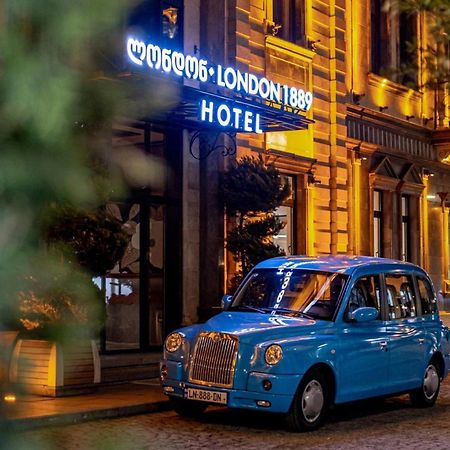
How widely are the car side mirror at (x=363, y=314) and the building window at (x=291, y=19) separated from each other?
11.5 m

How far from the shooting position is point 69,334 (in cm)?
160

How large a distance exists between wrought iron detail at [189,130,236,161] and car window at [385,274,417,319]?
656 centimetres

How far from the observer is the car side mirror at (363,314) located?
37.7 ft

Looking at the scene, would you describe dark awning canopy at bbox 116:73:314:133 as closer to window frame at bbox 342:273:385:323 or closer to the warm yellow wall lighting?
window frame at bbox 342:273:385:323

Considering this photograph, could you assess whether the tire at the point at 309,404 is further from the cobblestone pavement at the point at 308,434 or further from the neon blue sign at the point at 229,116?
the neon blue sign at the point at 229,116

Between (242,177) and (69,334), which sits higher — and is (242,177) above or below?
above

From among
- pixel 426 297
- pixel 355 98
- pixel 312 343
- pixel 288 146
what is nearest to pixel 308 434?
pixel 312 343

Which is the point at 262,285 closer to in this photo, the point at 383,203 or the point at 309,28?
the point at 309,28

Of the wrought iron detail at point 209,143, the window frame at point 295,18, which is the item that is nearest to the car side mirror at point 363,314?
the wrought iron detail at point 209,143

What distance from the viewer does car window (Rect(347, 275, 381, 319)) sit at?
11.9 m

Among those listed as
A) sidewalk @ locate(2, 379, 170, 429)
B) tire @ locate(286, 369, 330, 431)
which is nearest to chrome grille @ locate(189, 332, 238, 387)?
tire @ locate(286, 369, 330, 431)

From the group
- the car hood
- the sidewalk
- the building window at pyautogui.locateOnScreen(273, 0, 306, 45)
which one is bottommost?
the sidewalk

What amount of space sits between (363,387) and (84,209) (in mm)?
10283

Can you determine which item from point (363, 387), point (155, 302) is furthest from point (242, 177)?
point (363, 387)
